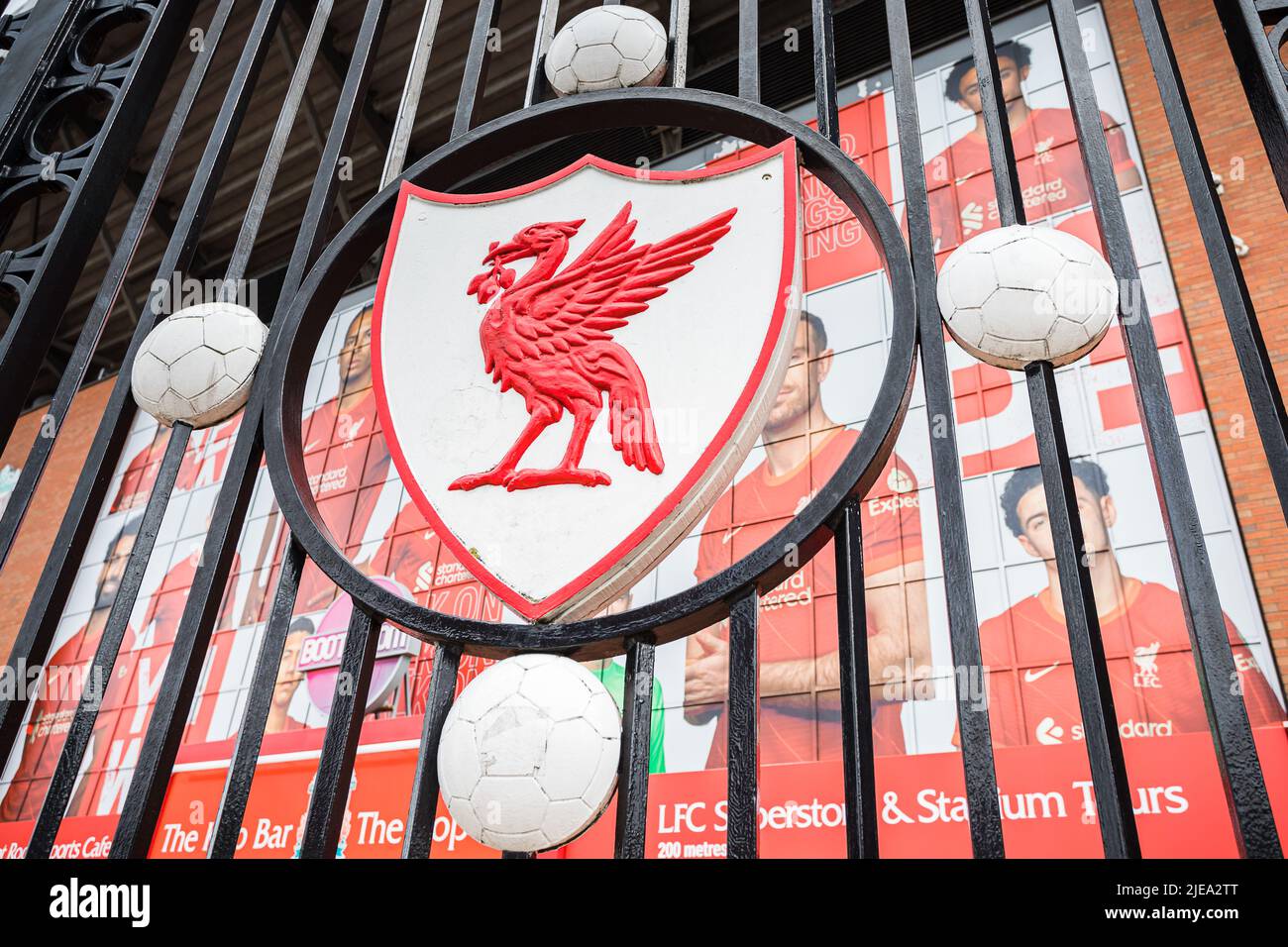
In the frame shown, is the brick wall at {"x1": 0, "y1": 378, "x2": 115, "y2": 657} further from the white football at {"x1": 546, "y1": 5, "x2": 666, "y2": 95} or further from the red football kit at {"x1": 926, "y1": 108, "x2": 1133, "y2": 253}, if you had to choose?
the white football at {"x1": 546, "y1": 5, "x2": 666, "y2": 95}

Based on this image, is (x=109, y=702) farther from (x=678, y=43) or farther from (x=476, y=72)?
(x=678, y=43)

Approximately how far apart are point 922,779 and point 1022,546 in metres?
1.40

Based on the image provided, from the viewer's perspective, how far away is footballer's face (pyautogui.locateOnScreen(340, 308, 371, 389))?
8234 millimetres

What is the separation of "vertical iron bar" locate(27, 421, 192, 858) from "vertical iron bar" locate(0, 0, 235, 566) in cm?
22

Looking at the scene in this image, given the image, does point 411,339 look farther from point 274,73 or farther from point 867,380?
point 274,73

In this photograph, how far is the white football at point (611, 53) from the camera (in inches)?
66.9

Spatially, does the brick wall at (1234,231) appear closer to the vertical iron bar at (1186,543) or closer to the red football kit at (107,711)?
the red football kit at (107,711)

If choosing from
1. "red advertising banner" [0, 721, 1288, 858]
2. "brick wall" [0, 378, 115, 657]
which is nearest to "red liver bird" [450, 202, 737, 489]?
"red advertising banner" [0, 721, 1288, 858]

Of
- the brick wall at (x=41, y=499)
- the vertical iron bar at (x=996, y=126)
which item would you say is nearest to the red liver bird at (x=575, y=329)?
the vertical iron bar at (x=996, y=126)

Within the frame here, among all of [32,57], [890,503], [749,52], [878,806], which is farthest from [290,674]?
[749,52]

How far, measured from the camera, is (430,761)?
122 cm

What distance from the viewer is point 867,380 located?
19.1 feet

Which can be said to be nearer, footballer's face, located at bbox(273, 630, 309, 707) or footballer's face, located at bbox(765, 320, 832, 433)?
footballer's face, located at bbox(765, 320, 832, 433)
